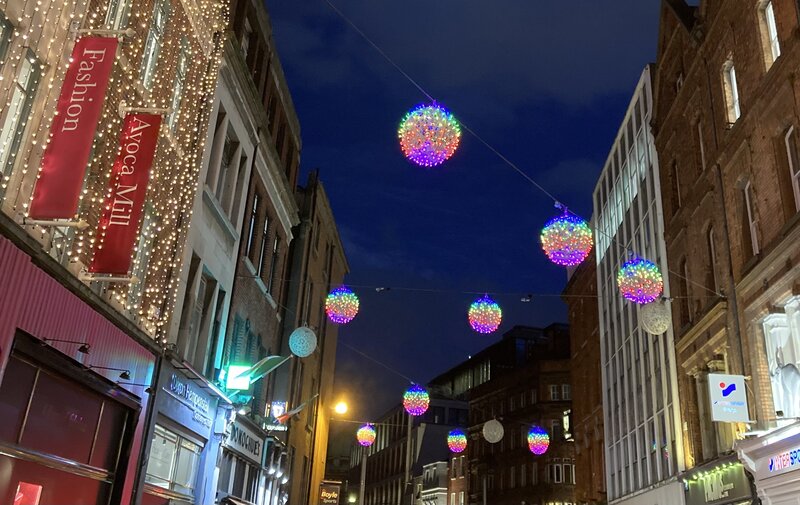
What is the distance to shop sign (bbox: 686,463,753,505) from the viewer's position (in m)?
17.1

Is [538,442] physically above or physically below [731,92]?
below

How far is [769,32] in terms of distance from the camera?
16.8 metres

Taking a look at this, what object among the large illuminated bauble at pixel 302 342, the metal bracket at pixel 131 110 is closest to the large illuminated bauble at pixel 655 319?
the large illuminated bauble at pixel 302 342

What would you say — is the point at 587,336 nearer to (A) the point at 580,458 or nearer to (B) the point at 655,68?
(A) the point at 580,458

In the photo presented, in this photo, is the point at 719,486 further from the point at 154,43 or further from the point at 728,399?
the point at 154,43

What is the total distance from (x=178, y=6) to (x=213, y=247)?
20.1 ft

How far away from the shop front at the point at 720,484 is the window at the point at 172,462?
13.7 m

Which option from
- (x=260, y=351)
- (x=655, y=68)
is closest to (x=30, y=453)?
(x=260, y=351)

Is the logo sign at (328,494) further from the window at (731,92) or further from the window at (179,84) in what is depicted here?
the window at (731,92)

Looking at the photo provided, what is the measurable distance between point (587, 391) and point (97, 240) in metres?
33.5

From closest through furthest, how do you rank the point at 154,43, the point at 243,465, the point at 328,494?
1. the point at 154,43
2. the point at 243,465
3. the point at 328,494

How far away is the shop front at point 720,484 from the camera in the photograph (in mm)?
17016

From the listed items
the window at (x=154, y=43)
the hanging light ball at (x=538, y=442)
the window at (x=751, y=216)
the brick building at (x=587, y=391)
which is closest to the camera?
the window at (x=154, y=43)

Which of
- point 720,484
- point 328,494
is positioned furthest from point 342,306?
point 328,494
